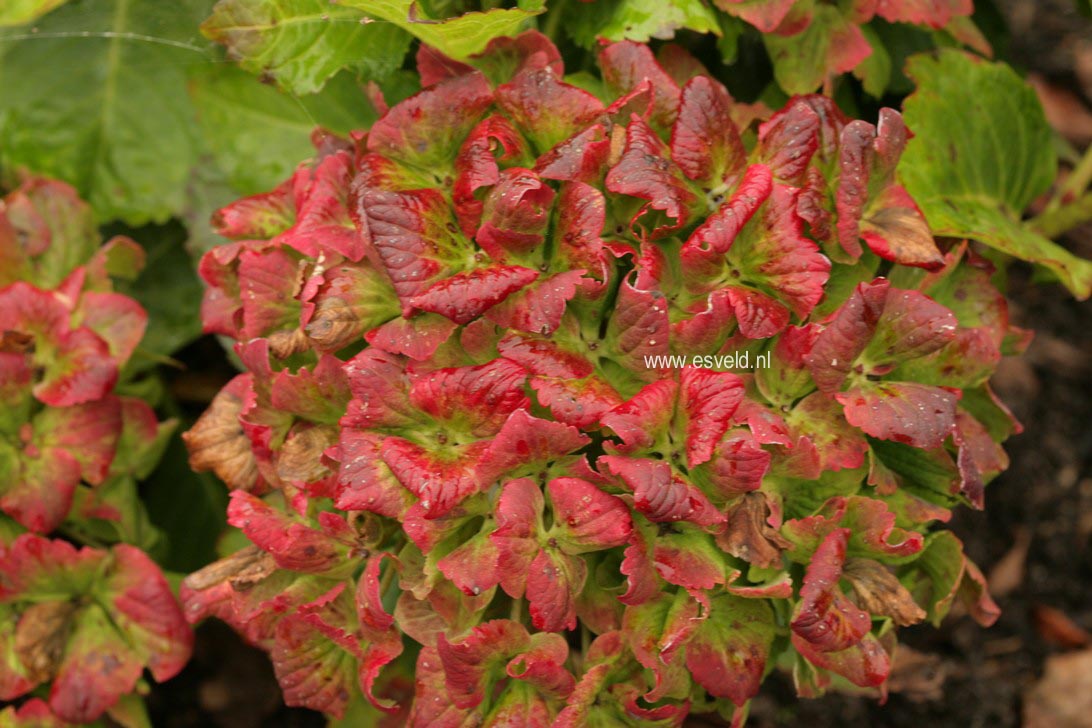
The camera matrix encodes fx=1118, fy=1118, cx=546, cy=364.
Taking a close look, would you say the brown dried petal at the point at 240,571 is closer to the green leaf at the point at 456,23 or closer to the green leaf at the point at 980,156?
the green leaf at the point at 456,23

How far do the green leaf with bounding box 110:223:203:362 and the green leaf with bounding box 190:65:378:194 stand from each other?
21 cm

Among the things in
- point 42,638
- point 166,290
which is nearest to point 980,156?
point 166,290

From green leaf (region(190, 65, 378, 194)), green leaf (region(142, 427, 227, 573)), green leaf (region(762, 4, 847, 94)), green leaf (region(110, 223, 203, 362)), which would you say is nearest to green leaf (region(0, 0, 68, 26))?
green leaf (region(190, 65, 378, 194))

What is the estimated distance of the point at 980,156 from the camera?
1.26m

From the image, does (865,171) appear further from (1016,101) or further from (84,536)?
(84,536)

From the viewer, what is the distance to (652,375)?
33.7 inches

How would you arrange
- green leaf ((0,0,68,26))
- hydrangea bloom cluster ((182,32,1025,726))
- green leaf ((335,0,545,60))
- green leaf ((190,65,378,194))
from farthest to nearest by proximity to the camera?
green leaf ((190,65,378,194)), green leaf ((0,0,68,26)), green leaf ((335,0,545,60)), hydrangea bloom cluster ((182,32,1025,726))

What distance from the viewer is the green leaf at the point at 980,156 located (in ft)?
3.74

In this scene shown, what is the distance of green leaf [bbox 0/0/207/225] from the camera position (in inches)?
55.5

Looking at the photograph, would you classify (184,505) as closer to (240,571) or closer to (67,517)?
(67,517)

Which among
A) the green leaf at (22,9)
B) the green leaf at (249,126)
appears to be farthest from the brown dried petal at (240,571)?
the green leaf at (22,9)

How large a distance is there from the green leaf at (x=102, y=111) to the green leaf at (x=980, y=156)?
882 millimetres

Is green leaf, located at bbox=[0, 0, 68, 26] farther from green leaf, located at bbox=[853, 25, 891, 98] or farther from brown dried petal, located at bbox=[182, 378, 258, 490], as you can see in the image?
green leaf, located at bbox=[853, 25, 891, 98]

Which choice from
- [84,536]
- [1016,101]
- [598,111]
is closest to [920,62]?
[1016,101]
